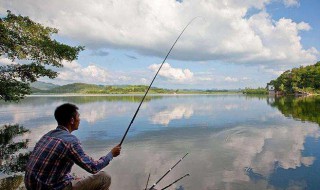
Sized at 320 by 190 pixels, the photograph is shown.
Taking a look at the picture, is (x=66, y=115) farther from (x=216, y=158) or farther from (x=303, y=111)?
(x=303, y=111)

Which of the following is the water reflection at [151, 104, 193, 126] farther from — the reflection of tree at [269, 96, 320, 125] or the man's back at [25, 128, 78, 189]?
the man's back at [25, 128, 78, 189]

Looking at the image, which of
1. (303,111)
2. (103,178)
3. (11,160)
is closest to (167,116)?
(303,111)

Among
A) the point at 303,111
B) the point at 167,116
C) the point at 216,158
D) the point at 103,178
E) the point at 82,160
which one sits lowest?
the point at 167,116

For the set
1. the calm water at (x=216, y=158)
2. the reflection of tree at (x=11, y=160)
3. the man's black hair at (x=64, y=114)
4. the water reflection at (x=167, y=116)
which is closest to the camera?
the man's black hair at (x=64, y=114)

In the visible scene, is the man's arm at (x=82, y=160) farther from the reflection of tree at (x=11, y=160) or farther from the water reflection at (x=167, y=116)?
the water reflection at (x=167, y=116)

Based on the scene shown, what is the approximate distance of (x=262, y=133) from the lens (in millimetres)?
25266

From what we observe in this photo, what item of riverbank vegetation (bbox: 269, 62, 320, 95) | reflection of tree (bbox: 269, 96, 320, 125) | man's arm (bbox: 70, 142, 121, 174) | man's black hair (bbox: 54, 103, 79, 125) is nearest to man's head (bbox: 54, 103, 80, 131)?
man's black hair (bbox: 54, 103, 79, 125)

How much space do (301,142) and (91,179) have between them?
18.7 m

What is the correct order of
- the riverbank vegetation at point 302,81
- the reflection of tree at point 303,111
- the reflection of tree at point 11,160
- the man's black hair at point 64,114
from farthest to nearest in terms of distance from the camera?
the riverbank vegetation at point 302,81 < the reflection of tree at point 303,111 < the reflection of tree at point 11,160 < the man's black hair at point 64,114

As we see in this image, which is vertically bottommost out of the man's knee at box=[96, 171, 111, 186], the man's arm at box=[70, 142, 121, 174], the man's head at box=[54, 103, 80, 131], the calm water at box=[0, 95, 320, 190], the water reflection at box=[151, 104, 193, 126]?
the water reflection at box=[151, 104, 193, 126]

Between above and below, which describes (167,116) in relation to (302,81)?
below

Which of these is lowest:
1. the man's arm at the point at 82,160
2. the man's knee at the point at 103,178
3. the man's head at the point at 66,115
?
the man's knee at the point at 103,178

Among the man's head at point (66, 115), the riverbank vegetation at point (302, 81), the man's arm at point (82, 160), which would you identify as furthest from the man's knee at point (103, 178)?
the riverbank vegetation at point (302, 81)

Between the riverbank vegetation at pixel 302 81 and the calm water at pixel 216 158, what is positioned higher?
the riverbank vegetation at pixel 302 81
